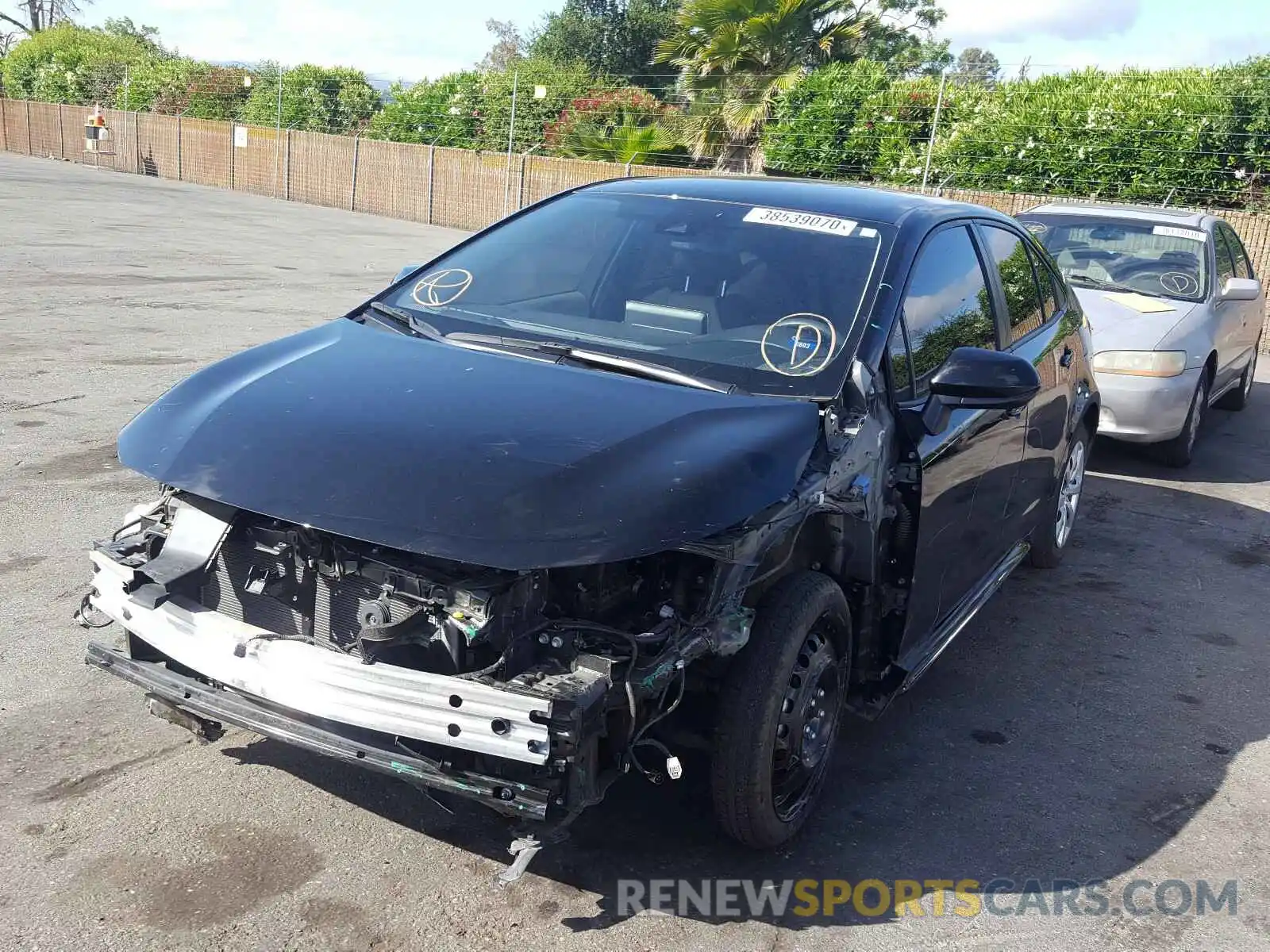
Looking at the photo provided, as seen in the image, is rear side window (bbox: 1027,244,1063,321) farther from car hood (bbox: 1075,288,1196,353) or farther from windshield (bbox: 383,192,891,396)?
car hood (bbox: 1075,288,1196,353)

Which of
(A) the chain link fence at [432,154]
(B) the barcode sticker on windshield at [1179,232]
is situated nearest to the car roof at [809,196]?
(B) the barcode sticker on windshield at [1179,232]

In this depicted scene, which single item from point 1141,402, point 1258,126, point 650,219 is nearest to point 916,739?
point 650,219

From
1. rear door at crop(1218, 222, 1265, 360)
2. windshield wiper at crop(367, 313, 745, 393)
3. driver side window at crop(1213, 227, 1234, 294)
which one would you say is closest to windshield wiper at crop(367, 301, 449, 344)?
windshield wiper at crop(367, 313, 745, 393)

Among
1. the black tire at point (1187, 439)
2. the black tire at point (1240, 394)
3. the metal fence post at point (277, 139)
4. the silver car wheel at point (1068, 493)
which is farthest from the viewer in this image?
the metal fence post at point (277, 139)

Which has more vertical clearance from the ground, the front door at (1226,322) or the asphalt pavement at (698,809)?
the front door at (1226,322)

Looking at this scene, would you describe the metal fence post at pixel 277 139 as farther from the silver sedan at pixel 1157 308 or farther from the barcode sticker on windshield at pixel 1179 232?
the barcode sticker on windshield at pixel 1179 232

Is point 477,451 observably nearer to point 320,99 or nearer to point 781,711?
point 781,711

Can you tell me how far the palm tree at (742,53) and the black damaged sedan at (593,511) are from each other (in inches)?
705

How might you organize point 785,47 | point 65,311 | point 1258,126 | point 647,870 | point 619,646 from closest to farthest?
1. point 619,646
2. point 647,870
3. point 65,311
4. point 1258,126
5. point 785,47

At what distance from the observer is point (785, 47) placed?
76.7ft

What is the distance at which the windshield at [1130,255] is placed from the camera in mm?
8750

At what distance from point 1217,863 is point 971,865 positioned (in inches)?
30.3

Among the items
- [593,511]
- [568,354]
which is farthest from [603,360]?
[593,511]

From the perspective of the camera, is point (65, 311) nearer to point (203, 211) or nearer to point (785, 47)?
point (203, 211)
